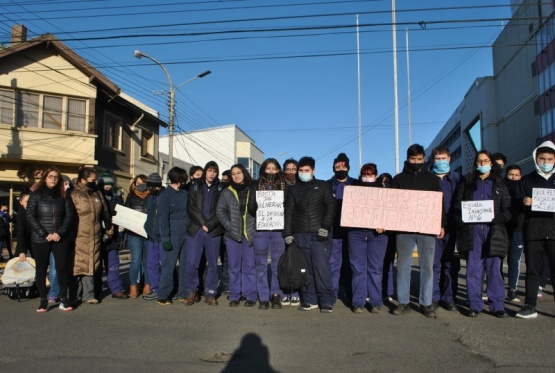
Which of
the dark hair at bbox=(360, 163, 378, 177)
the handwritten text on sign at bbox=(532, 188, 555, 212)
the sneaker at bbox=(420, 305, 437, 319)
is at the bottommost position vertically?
the sneaker at bbox=(420, 305, 437, 319)

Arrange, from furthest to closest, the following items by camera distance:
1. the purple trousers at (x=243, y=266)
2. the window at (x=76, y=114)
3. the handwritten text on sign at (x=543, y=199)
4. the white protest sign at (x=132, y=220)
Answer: the window at (x=76, y=114) < the white protest sign at (x=132, y=220) < the purple trousers at (x=243, y=266) < the handwritten text on sign at (x=543, y=199)

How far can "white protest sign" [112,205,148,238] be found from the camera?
754 centimetres

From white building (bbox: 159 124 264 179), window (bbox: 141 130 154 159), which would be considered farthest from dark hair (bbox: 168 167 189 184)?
white building (bbox: 159 124 264 179)

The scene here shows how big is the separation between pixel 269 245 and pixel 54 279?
3.40 meters

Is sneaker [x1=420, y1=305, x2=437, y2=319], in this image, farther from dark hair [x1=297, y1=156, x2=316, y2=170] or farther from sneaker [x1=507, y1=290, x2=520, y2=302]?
dark hair [x1=297, y1=156, x2=316, y2=170]

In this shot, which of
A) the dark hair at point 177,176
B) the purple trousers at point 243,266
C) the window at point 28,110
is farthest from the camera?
the window at point 28,110

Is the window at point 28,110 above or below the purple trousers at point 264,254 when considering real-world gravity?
above

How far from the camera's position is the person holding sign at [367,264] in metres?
6.35

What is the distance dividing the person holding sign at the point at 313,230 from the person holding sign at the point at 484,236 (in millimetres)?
1768

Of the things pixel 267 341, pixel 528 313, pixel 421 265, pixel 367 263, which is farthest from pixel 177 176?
pixel 528 313

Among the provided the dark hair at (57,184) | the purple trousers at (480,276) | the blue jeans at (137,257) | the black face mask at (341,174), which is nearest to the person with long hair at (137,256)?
the blue jeans at (137,257)

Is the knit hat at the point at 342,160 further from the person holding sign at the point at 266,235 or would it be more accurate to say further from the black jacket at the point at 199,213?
the black jacket at the point at 199,213

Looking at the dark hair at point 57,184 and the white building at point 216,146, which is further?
the white building at point 216,146

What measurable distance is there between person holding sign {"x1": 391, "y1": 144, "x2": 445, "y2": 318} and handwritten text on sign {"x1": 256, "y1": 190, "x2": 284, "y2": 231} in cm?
169
